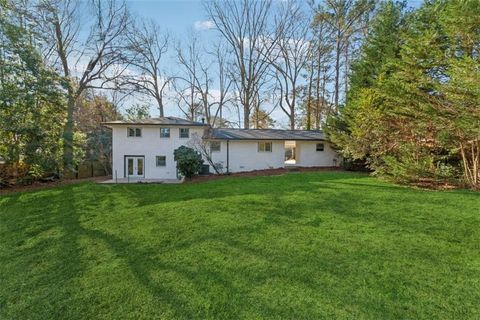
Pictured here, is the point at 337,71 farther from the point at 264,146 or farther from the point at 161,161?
the point at 161,161

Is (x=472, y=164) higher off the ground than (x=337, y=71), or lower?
lower

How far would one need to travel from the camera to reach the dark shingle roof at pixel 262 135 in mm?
18572

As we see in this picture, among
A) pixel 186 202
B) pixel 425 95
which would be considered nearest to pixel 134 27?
pixel 186 202

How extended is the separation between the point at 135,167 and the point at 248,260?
15021 millimetres

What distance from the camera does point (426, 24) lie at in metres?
11.7

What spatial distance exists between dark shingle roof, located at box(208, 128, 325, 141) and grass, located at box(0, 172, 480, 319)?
34.5ft

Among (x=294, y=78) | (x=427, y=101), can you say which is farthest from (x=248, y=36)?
(x=427, y=101)

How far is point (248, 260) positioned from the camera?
4.60m

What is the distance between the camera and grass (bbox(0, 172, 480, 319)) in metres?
3.42

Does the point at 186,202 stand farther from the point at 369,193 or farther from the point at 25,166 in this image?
the point at 25,166

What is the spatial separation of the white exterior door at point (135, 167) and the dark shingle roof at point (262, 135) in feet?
16.0

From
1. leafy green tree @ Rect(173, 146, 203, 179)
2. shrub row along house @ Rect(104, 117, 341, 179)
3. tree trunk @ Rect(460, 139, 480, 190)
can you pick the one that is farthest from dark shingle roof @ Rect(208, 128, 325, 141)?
tree trunk @ Rect(460, 139, 480, 190)

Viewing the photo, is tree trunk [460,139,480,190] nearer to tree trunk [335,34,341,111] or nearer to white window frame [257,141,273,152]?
white window frame [257,141,273,152]

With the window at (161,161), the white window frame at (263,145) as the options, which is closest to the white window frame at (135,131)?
the window at (161,161)
